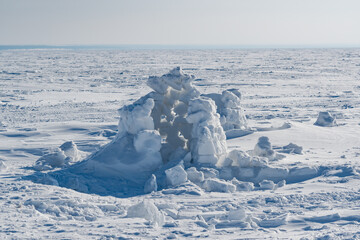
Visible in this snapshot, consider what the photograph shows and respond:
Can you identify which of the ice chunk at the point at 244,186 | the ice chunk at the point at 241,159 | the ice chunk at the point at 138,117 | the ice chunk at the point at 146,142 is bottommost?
the ice chunk at the point at 244,186

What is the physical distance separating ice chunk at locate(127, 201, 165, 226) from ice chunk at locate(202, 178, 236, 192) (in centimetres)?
167

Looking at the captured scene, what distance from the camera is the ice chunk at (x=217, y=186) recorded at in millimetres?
7953

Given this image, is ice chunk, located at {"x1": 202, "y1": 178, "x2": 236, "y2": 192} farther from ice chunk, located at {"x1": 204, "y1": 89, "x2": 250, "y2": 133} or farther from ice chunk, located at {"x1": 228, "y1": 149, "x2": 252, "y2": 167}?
ice chunk, located at {"x1": 204, "y1": 89, "x2": 250, "y2": 133}

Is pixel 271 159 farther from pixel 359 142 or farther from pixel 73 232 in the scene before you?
pixel 73 232

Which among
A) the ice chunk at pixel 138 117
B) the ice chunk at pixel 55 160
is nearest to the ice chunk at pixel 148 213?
the ice chunk at pixel 138 117

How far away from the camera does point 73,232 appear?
19.3 feet

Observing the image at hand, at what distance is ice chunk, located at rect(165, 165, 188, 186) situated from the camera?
8.10 metres

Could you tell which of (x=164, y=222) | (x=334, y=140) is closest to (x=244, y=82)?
(x=334, y=140)

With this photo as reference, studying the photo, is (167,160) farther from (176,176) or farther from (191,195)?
(191,195)

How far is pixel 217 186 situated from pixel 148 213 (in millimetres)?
1886

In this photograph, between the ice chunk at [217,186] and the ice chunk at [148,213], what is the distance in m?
1.67

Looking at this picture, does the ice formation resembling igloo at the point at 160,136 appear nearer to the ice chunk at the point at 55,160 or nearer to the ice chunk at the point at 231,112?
the ice chunk at the point at 55,160

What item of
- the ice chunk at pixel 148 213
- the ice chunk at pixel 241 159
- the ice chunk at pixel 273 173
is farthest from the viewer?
the ice chunk at pixel 241 159

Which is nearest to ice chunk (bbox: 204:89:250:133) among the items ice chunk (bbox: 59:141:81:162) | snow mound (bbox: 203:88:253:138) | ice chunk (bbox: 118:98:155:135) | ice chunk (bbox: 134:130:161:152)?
snow mound (bbox: 203:88:253:138)
